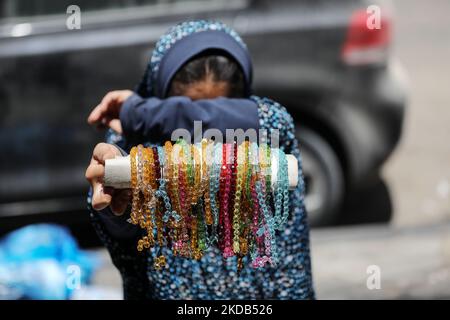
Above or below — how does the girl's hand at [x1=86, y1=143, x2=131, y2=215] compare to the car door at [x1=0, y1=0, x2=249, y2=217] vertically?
below

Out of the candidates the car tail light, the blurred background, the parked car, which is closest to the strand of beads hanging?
the blurred background

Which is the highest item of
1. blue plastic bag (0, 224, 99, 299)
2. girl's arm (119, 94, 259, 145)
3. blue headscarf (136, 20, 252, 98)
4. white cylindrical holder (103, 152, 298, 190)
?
blue headscarf (136, 20, 252, 98)

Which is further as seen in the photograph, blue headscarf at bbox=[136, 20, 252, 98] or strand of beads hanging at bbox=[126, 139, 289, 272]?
blue headscarf at bbox=[136, 20, 252, 98]

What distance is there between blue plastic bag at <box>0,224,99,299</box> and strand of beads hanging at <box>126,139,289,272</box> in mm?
1627

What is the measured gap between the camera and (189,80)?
1.89 metres

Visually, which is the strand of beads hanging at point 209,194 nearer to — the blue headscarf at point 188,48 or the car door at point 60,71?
the blue headscarf at point 188,48

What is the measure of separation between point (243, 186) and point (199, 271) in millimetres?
464

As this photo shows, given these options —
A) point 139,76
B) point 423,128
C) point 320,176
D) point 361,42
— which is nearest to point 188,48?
point 139,76

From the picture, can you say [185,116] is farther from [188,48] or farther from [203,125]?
[188,48]

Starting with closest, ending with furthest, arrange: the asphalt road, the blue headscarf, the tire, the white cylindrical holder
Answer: the white cylindrical holder, the blue headscarf, the tire, the asphalt road

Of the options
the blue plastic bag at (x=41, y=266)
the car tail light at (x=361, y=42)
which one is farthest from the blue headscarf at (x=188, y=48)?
the car tail light at (x=361, y=42)

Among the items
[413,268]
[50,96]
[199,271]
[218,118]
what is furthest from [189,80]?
[413,268]

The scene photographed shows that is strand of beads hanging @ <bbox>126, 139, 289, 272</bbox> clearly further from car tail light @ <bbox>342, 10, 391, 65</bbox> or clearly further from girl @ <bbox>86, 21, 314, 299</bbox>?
car tail light @ <bbox>342, 10, 391, 65</bbox>

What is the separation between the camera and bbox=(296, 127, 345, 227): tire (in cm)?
443
